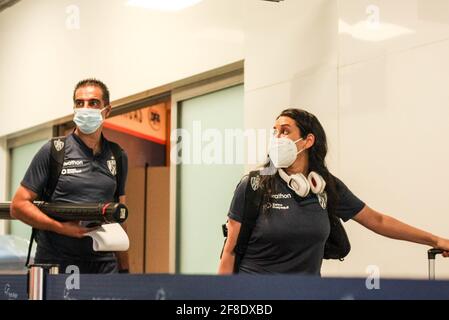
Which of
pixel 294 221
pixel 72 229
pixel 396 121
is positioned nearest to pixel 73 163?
pixel 72 229

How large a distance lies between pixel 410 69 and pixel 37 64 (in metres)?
2.31

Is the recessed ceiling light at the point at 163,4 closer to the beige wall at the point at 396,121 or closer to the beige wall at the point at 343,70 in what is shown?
the beige wall at the point at 343,70

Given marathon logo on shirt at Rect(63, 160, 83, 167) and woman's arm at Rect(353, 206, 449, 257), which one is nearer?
woman's arm at Rect(353, 206, 449, 257)

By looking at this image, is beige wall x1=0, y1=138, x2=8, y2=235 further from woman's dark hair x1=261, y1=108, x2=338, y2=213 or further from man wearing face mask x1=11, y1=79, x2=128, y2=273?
woman's dark hair x1=261, y1=108, x2=338, y2=213

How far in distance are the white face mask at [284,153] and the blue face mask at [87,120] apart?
612 mm

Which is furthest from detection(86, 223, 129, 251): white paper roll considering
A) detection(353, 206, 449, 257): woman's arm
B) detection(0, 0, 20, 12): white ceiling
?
detection(0, 0, 20, 12): white ceiling

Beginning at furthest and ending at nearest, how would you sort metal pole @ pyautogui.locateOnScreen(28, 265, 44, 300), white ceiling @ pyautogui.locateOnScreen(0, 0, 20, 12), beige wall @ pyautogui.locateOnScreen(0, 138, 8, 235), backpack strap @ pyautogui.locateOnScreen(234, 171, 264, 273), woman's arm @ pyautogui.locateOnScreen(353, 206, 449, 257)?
beige wall @ pyautogui.locateOnScreen(0, 138, 8, 235) < white ceiling @ pyautogui.locateOnScreen(0, 0, 20, 12) < woman's arm @ pyautogui.locateOnScreen(353, 206, 449, 257) < backpack strap @ pyautogui.locateOnScreen(234, 171, 264, 273) < metal pole @ pyautogui.locateOnScreen(28, 265, 44, 300)

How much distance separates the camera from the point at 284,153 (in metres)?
2.25

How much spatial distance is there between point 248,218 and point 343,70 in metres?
0.98

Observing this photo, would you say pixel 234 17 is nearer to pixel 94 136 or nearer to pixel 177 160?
pixel 177 160

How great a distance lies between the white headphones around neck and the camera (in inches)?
81.3

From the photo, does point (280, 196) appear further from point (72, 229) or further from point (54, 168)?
point (54, 168)

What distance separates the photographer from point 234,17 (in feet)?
10.9
